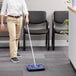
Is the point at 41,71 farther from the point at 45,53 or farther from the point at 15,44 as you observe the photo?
the point at 45,53

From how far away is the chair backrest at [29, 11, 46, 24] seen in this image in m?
5.88

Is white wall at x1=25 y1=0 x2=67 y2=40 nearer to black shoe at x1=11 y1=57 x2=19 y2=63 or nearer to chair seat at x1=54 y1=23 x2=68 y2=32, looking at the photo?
chair seat at x1=54 y1=23 x2=68 y2=32

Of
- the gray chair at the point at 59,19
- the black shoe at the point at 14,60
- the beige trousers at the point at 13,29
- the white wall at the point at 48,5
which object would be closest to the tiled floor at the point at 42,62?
the black shoe at the point at 14,60

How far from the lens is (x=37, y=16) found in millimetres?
5910

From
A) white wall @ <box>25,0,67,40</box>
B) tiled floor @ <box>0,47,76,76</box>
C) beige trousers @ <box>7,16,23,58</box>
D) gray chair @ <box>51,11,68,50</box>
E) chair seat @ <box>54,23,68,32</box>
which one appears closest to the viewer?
tiled floor @ <box>0,47,76,76</box>

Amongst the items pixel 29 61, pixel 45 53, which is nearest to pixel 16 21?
pixel 29 61

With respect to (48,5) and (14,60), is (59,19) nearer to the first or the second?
(48,5)

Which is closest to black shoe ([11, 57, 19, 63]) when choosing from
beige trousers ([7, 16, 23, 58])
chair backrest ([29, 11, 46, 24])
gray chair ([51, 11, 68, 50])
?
beige trousers ([7, 16, 23, 58])

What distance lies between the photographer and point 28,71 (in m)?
4.18

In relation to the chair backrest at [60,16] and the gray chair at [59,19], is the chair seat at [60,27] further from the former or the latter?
the chair backrest at [60,16]

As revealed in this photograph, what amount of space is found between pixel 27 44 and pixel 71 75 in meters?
2.36

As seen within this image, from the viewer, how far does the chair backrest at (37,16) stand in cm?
588

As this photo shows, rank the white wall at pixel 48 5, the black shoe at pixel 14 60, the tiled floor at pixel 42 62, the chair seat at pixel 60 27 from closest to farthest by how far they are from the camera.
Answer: the tiled floor at pixel 42 62, the black shoe at pixel 14 60, the chair seat at pixel 60 27, the white wall at pixel 48 5

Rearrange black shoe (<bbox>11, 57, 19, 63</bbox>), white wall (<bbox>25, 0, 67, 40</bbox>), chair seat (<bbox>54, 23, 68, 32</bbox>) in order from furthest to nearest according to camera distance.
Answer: white wall (<bbox>25, 0, 67, 40</bbox>) < chair seat (<bbox>54, 23, 68, 32</bbox>) < black shoe (<bbox>11, 57, 19, 63</bbox>)
